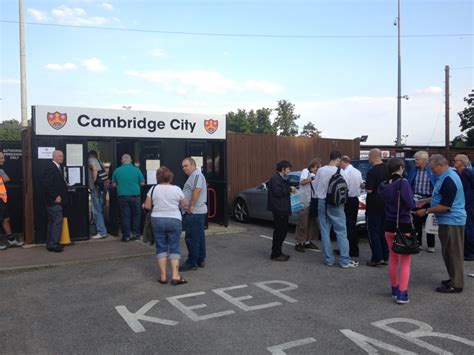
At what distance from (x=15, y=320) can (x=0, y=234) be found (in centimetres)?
467

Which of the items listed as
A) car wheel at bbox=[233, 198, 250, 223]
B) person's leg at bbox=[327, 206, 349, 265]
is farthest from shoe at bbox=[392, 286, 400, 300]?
car wheel at bbox=[233, 198, 250, 223]

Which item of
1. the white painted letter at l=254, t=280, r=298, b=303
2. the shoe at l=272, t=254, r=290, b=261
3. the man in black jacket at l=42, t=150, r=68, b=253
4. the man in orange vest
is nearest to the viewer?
the white painted letter at l=254, t=280, r=298, b=303

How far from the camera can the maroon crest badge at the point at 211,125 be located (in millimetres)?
10039

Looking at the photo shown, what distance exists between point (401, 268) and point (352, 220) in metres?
2.32

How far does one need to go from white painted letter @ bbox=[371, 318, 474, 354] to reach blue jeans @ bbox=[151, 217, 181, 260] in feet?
8.78

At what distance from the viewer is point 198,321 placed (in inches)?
180

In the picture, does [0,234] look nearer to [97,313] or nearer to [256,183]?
[97,313]

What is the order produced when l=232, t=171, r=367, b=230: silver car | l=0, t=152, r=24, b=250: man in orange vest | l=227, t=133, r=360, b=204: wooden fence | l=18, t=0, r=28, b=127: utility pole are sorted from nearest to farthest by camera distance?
1. l=0, t=152, r=24, b=250: man in orange vest
2. l=232, t=171, r=367, b=230: silver car
3. l=227, t=133, r=360, b=204: wooden fence
4. l=18, t=0, r=28, b=127: utility pole

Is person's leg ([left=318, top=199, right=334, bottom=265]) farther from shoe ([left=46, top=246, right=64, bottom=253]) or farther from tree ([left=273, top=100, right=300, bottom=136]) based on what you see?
tree ([left=273, top=100, right=300, bottom=136])

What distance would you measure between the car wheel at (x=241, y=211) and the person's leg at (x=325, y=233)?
4.47 m

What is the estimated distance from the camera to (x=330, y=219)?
691 cm

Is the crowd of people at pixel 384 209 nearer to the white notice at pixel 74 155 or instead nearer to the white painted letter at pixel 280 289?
the white painted letter at pixel 280 289

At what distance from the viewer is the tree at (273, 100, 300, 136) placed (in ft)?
143

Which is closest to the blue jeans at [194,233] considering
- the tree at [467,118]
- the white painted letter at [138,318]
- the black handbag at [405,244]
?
the white painted letter at [138,318]
